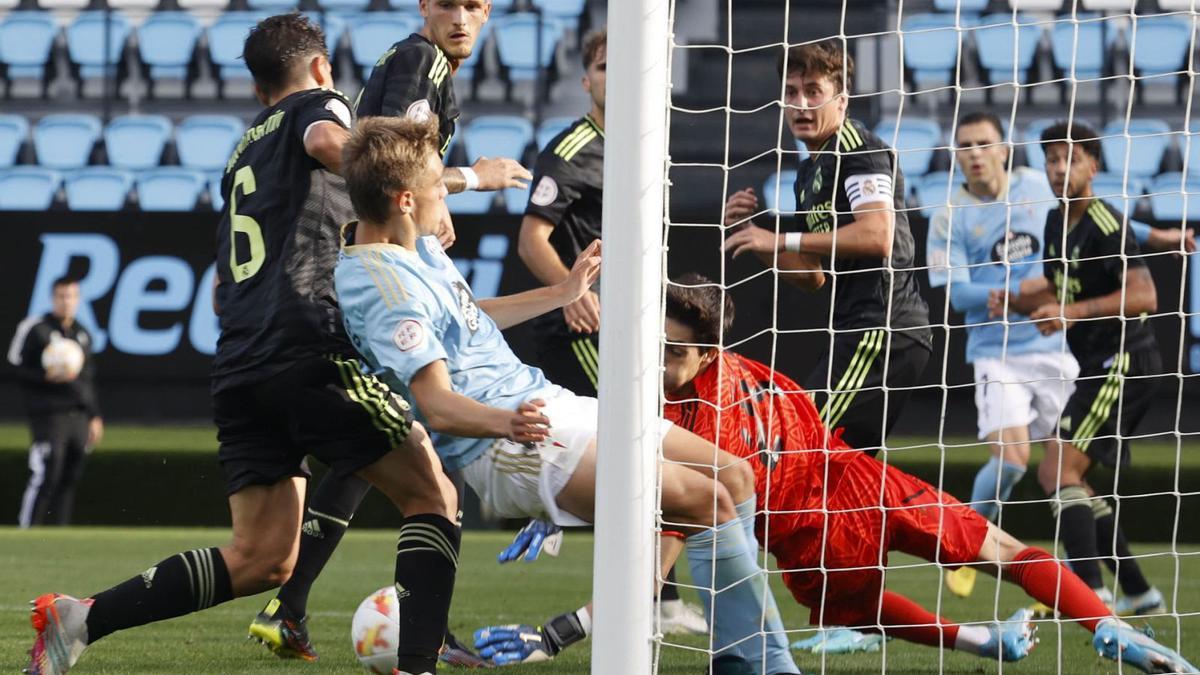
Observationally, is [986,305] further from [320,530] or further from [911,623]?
[320,530]

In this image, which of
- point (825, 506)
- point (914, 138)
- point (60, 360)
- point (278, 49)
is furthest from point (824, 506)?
point (914, 138)

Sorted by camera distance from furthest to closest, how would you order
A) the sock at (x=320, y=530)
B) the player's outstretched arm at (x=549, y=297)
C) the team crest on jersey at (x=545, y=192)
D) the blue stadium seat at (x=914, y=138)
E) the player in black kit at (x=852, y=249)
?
the blue stadium seat at (x=914, y=138) → the team crest on jersey at (x=545, y=192) → the player in black kit at (x=852, y=249) → the sock at (x=320, y=530) → the player's outstretched arm at (x=549, y=297)

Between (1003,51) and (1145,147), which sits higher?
(1003,51)

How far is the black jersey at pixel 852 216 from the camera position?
4363 millimetres

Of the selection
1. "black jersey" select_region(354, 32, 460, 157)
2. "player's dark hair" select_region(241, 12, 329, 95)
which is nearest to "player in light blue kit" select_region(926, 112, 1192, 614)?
"black jersey" select_region(354, 32, 460, 157)

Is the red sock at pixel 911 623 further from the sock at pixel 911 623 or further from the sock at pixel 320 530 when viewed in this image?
the sock at pixel 320 530

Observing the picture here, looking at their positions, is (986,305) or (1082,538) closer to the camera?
(1082,538)

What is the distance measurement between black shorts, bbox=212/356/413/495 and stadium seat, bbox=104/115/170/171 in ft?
33.6

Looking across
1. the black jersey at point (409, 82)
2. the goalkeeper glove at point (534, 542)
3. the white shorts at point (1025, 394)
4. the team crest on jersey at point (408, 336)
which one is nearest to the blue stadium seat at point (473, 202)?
the white shorts at point (1025, 394)

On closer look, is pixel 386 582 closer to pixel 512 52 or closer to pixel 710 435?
pixel 710 435

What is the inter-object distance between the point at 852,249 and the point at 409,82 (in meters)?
1.35

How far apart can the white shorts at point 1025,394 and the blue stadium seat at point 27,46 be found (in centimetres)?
975

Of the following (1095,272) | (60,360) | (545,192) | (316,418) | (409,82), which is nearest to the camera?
(316,418)

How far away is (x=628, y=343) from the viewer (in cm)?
289
